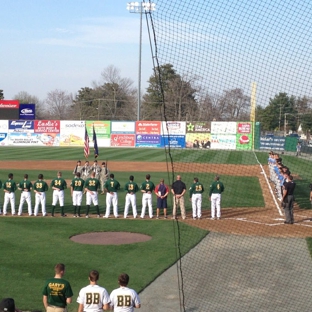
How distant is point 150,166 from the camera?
4069 centimetres

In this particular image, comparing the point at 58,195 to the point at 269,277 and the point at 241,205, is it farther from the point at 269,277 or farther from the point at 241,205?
the point at 269,277

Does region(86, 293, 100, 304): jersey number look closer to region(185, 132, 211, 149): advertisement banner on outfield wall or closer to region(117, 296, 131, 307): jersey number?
region(117, 296, 131, 307): jersey number

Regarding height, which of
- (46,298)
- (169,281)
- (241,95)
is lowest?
(169,281)

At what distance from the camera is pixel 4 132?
201 ft

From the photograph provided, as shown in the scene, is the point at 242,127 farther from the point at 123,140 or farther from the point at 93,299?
the point at 123,140

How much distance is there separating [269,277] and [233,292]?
1.49 meters

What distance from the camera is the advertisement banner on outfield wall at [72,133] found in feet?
198

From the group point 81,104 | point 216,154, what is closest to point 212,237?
point 216,154

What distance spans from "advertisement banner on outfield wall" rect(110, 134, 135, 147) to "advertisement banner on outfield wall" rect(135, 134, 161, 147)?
0.56 m

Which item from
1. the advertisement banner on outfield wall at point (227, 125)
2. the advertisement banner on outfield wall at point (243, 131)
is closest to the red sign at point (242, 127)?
the advertisement banner on outfield wall at point (243, 131)

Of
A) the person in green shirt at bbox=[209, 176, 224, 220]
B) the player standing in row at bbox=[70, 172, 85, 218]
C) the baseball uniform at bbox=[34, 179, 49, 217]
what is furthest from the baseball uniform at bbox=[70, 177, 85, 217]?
the person in green shirt at bbox=[209, 176, 224, 220]

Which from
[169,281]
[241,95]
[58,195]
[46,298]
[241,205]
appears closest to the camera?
[46,298]

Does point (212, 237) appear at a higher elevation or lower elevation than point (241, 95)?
lower

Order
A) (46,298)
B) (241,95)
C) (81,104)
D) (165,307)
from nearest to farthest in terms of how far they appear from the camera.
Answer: (46,298)
(241,95)
(165,307)
(81,104)
